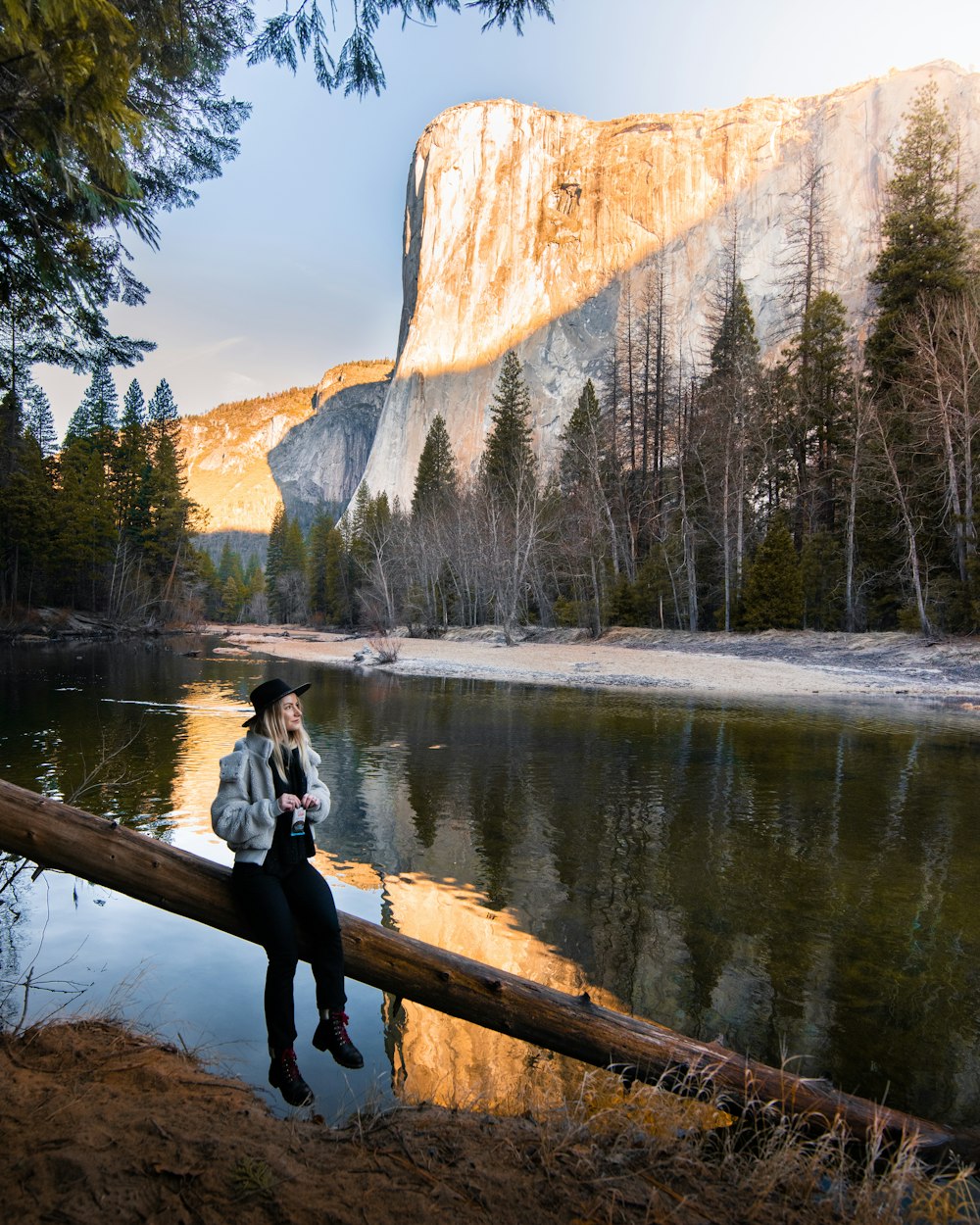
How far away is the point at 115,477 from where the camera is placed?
49094 millimetres

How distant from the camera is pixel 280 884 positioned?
3104mm

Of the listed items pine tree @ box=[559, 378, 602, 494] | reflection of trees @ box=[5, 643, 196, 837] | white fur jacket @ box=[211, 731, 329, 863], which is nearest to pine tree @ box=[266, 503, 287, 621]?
pine tree @ box=[559, 378, 602, 494]

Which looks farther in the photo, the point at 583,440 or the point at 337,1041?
the point at 583,440

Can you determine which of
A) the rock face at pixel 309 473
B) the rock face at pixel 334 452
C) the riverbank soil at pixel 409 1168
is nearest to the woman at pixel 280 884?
the riverbank soil at pixel 409 1168

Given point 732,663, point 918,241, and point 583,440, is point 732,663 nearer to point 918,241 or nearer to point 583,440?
point 918,241

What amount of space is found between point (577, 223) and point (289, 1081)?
97.3 metres

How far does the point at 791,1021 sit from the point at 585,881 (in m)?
2.27

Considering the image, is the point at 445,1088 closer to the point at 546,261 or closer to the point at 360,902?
the point at 360,902

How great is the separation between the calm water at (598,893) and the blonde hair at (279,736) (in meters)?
1.39

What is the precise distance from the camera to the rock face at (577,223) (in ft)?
230

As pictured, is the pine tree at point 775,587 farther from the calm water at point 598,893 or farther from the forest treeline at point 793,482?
the calm water at point 598,893

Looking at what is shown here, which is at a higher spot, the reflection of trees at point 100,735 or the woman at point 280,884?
the woman at point 280,884

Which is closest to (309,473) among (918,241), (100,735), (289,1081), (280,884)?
(918,241)

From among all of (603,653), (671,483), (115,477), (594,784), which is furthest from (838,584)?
(115,477)
